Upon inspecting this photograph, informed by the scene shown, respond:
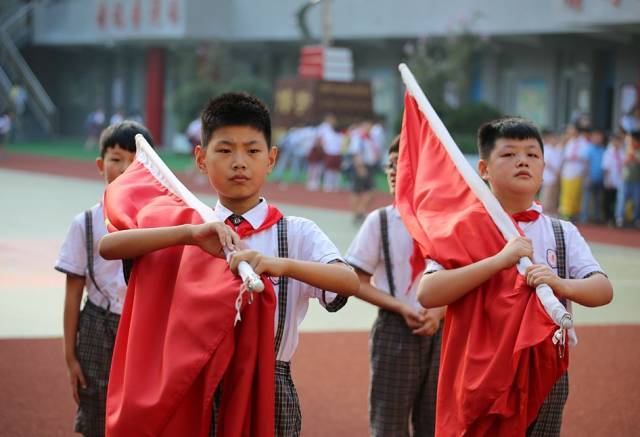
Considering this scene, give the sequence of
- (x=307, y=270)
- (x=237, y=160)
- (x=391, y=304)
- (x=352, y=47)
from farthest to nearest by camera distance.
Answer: (x=352, y=47)
(x=391, y=304)
(x=237, y=160)
(x=307, y=270)

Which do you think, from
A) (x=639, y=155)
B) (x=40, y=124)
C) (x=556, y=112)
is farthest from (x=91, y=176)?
(x=40, y=124)

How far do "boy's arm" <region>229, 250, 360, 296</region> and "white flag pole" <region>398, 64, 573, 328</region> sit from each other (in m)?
0.55

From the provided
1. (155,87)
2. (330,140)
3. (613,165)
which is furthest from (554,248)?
(155,87)

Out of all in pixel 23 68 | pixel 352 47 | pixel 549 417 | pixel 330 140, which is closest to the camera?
pixel 549 417

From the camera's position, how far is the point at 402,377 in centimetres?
485

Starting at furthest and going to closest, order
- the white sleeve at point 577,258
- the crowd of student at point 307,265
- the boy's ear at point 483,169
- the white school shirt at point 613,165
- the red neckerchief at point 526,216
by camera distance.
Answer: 1. the white school shirt at point 613,165
2. the boy's ear at point 483,169
3. the red neckerchief at point 526,216
4. the white sleeve at point 577,258
5. the crowd of student at point 307,265

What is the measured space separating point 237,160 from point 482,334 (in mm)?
980

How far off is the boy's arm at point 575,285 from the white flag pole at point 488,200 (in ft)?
0.14

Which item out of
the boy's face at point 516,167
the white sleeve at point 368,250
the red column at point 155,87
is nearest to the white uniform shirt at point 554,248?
the boy's face at point 516,167

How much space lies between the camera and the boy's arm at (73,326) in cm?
482

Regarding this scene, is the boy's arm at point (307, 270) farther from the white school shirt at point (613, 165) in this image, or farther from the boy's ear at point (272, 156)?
the white school shirt at point (613, 165)

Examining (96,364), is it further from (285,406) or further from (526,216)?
(526,216)

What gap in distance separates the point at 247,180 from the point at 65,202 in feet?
55.4

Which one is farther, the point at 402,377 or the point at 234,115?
the point at 402,377
